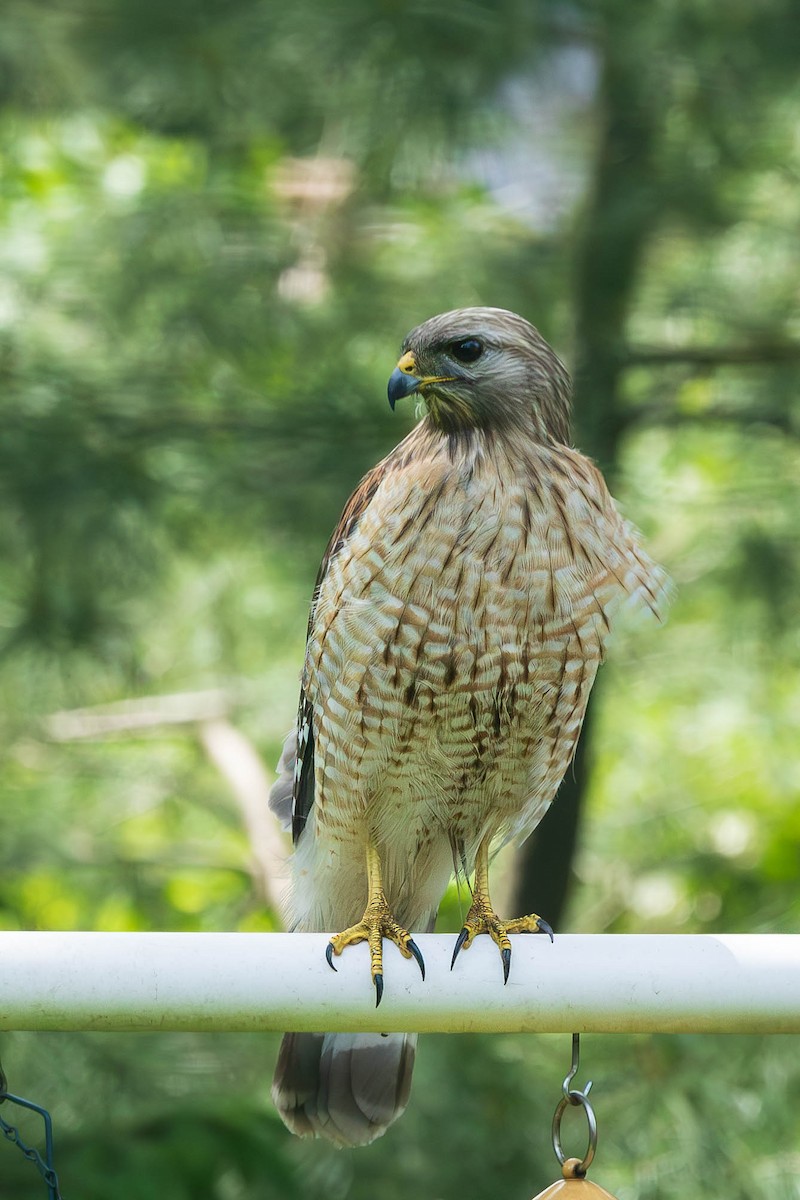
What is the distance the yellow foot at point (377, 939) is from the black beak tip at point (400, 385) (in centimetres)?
83

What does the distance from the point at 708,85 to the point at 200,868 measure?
118 inches

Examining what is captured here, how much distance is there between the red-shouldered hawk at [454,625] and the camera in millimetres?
2236

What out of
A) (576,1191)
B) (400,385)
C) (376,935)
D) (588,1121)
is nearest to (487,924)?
(376,935)

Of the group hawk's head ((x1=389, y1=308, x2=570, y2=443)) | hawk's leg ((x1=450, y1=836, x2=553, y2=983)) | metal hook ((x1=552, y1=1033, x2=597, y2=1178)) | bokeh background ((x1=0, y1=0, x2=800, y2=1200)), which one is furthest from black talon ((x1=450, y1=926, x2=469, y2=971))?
Result: bokeh background ((x1=0, y1=0, x2=800, y2=1200))

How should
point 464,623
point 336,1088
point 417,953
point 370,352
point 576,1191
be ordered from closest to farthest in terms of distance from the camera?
point 576,1191
point 417,953
point 464,623
point 336,1088
point 370,352

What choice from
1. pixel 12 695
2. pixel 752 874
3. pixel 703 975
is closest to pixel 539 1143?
pixel 752 874

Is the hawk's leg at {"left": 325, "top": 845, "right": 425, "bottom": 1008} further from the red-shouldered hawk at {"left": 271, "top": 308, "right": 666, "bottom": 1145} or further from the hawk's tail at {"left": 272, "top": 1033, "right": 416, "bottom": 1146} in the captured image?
the hawk's tail at {"left": 272, "top": 1033, "right": 416, "bottom": 1146}

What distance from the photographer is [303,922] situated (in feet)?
9.26

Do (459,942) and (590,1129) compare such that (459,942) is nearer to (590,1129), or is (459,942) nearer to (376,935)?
(376,935)

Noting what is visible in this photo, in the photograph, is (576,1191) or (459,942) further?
(459,942)

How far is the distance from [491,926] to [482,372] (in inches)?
35.5

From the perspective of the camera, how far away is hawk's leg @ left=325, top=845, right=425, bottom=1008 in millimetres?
1854

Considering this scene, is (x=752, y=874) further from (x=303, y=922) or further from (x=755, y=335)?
(x=303, y=922)

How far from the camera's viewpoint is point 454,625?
7.34 ft
